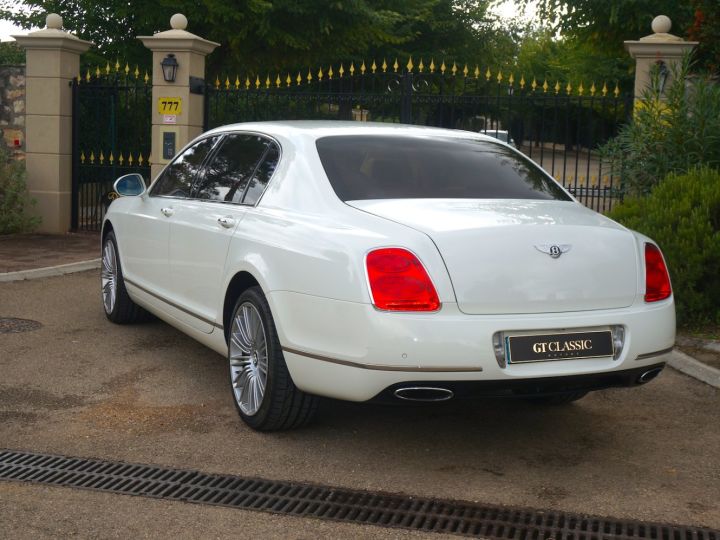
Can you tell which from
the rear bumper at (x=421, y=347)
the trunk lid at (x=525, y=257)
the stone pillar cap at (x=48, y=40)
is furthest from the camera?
the stone pillar cap at (x=48, y=40)

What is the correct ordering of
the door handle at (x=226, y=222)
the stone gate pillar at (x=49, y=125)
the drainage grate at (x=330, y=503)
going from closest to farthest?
the drainage grate at (x=330, y=503) → the door handle at (x=226, y=222) → the stone gate pillar at (x=49, y=125)

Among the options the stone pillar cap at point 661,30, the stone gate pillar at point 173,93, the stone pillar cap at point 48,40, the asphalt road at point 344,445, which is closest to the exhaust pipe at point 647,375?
the asphalt road at point 344,445

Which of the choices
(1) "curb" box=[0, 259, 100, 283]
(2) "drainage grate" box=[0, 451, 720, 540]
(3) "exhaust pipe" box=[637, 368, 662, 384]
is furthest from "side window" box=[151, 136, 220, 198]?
(1) "curb" box=[0, 259, 100, 283]

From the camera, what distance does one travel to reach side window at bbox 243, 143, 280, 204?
5574 mm

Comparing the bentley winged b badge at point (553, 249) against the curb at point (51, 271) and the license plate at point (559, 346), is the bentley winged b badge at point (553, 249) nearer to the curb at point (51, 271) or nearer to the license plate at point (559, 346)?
the license plate at point (559, 346)

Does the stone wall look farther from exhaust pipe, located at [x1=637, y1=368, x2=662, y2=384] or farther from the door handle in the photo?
exhaust pipe, located at [x1=637, y1=368, x2=662, y2=384]

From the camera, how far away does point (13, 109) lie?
15.1 m

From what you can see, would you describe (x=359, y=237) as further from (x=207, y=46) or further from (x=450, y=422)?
(x=207, y=46)

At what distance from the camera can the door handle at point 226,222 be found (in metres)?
5.57

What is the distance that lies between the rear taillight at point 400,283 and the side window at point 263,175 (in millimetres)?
1322

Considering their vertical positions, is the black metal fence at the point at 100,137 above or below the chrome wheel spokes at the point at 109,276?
above

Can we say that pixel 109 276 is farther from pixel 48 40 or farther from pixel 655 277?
pixel 48 40

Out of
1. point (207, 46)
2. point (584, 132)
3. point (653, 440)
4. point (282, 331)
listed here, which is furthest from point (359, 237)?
point (584, 132)

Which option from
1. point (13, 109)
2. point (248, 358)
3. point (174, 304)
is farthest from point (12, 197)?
point (248, 358)
